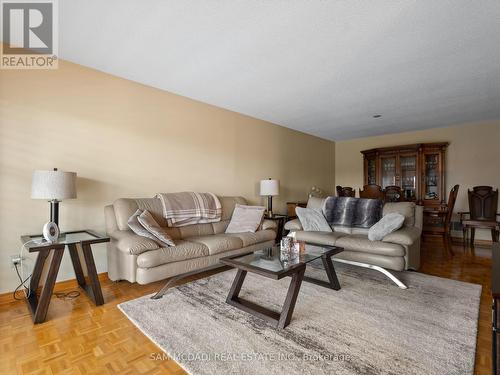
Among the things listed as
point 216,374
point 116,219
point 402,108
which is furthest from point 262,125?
point 216,374

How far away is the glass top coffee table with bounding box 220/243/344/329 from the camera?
1846mm

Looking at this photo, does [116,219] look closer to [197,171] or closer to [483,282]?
[197,171]

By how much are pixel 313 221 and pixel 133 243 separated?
229 centimetres

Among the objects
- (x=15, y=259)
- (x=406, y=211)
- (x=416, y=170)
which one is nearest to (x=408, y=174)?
(x=416, y=170)

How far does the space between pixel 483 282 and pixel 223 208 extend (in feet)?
9.86

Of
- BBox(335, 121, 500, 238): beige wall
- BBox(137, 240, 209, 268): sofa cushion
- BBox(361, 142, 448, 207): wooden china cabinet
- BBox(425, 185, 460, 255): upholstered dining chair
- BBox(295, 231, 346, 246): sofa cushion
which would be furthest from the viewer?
BBox(361, 142, 448, 207): wooden china cabinet

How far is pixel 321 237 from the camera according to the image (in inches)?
127

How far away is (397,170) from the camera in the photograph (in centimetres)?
533

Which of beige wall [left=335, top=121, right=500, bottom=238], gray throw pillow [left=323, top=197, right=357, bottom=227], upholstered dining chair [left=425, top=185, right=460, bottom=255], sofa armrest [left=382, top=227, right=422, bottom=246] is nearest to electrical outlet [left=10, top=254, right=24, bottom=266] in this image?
gray throw pillow [left=323, top=197, right=357, bottom=227]

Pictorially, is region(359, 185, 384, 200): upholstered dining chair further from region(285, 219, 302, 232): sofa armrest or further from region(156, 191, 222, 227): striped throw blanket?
region(156, 191, 222, 227): striped throw blanket

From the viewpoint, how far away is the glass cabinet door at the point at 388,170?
5.44m

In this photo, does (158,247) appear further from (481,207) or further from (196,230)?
(481,207)

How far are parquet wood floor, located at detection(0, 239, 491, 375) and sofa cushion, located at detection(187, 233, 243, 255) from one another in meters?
0.63

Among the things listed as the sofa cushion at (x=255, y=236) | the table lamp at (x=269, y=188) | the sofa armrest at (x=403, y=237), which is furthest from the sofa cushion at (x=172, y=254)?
the sofa armrest at (x=403, y=237)
